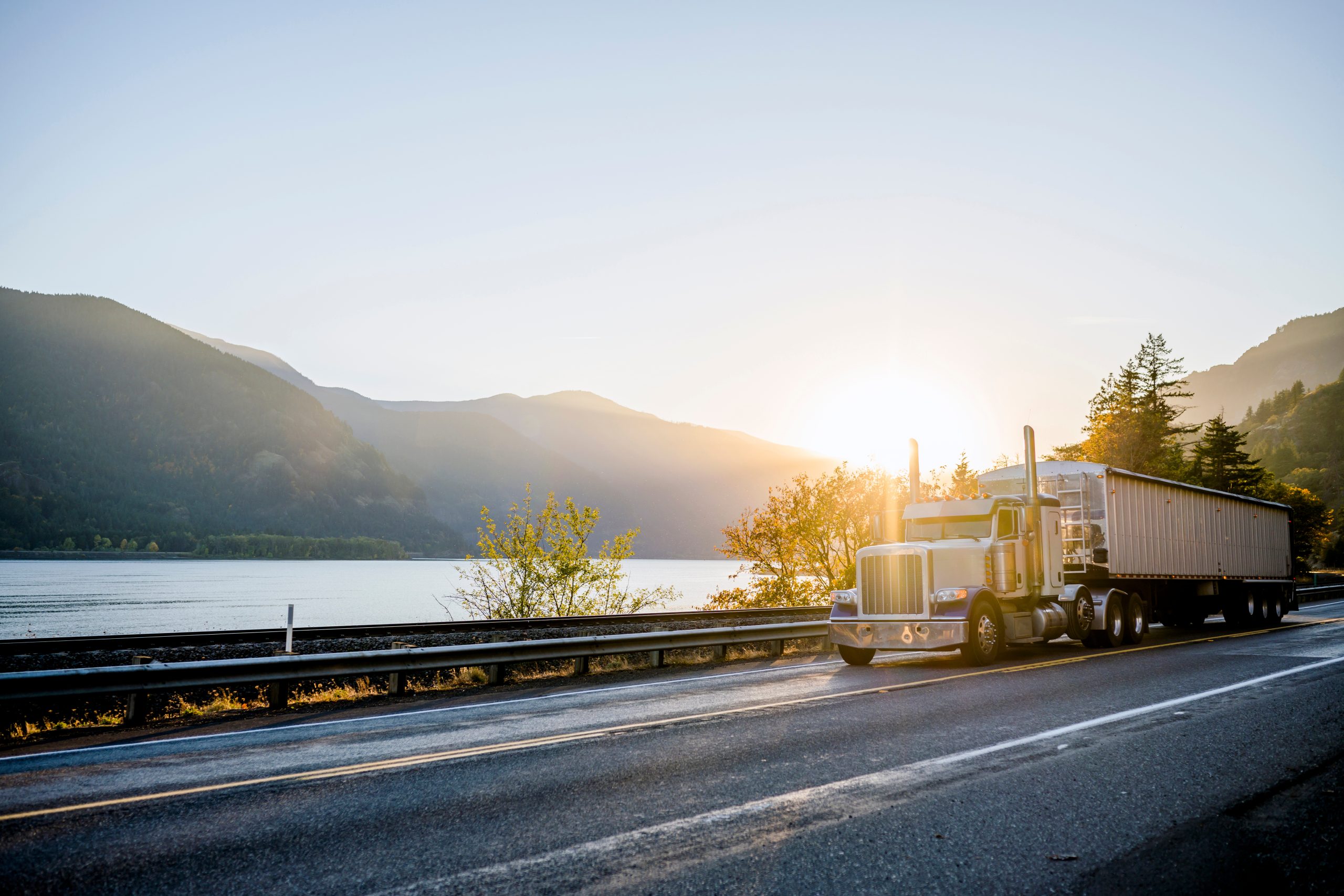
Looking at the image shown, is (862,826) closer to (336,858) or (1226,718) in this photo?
(336,858)

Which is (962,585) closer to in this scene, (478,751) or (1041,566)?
(1041,566)

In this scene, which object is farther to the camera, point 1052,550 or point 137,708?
point 1052,550

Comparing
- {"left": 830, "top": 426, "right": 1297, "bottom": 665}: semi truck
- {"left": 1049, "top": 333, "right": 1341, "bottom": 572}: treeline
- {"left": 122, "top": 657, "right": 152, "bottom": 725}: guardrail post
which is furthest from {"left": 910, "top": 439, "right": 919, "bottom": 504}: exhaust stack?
{"left": 1049, "top": 333, "right": 1341, "bottom": 572}: treeline

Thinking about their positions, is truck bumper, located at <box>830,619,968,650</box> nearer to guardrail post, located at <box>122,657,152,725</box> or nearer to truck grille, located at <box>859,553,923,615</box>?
truck grille, located at <box>859,553,923,615</box>

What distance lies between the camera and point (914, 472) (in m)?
17.7

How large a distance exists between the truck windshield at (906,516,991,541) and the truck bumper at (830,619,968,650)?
2250mm

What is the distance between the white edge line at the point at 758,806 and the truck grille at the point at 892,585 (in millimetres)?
5375

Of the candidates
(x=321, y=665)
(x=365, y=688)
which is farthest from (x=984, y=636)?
(x=321, y=665)

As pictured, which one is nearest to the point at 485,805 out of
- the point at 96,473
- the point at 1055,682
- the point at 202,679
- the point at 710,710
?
the point at 710,710

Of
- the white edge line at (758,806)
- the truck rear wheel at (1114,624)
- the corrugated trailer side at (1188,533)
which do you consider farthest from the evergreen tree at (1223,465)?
the white edge line at (758,806)

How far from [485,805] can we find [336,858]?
122 cm

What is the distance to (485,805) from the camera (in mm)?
5711

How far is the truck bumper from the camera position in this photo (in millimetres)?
14156

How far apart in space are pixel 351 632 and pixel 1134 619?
58.9 ft
